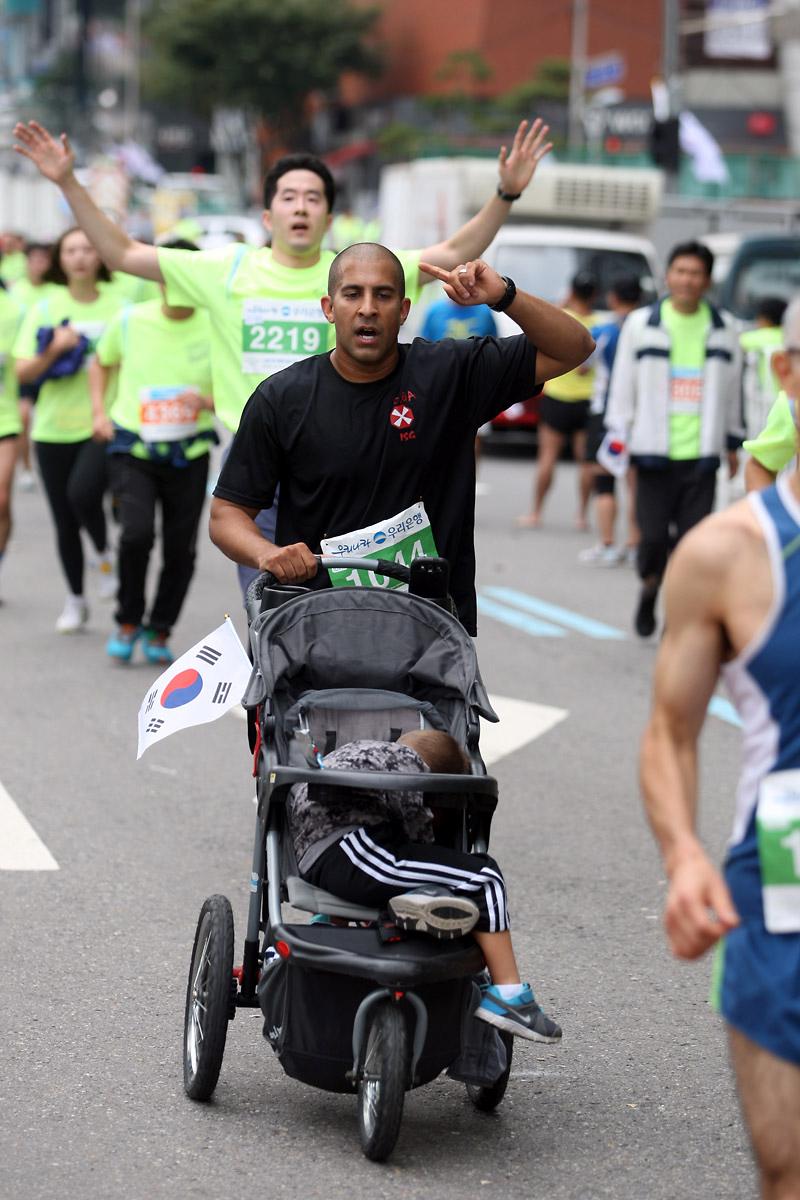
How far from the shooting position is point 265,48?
72250mm

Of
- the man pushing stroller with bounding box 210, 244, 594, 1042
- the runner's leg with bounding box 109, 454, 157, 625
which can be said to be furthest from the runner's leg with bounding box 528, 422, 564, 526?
the man pushing stroller with bounding box 210, 244, 594, 1042

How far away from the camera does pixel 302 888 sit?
14.6 feet

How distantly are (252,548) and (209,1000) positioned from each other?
43.5 inches

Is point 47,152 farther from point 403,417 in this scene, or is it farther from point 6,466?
point 6,466

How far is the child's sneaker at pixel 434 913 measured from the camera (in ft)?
13.9

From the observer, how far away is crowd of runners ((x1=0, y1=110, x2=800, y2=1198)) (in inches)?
125

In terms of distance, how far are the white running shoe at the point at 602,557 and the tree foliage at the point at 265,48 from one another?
59.6m

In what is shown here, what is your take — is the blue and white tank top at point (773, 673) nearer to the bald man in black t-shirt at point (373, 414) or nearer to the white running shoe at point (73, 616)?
the bald man in black t-shirt at point (373, 414)

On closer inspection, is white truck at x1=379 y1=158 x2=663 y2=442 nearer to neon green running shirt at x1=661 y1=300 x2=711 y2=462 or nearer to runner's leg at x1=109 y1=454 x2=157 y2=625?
neon green running shirt at x1=661 y1=300 x2=711 y2=462

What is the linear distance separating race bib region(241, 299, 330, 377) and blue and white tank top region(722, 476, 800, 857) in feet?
13.0

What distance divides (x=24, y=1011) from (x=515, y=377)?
6.63 feet

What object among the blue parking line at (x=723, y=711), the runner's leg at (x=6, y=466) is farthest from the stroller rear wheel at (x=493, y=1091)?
the runner's leg at (x=6, y=466)

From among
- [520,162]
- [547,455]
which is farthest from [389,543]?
[547,455]

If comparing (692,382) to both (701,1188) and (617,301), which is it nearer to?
(617,301)
